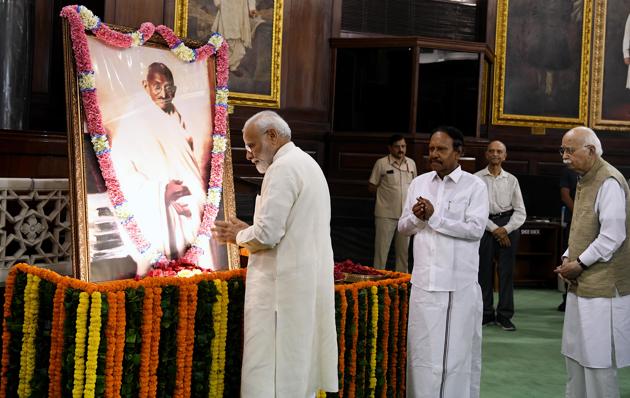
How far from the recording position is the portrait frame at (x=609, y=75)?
11.4 meters

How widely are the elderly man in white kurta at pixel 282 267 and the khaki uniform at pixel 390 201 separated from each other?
206 inches

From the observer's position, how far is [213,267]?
4.44 metres

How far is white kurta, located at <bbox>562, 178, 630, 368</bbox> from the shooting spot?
163 inches

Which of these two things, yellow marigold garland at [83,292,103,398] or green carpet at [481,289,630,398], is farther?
green carpet at [481,289,630,398]

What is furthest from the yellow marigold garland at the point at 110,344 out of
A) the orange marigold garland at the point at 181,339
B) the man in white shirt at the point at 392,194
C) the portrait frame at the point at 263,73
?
the portrait frame at the point at 263,73

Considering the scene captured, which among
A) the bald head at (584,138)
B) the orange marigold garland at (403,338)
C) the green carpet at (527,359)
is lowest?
the green carpet at (527,359)

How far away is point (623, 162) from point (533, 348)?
588 cm

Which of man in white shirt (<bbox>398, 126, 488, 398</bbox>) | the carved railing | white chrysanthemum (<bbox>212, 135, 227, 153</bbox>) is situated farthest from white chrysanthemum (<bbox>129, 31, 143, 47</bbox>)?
man in white shirt (<bbox>398, 126, 488, 398</bbox>)

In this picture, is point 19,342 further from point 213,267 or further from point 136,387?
point 213,267

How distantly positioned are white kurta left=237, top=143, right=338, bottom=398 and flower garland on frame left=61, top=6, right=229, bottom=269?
83 centimetres

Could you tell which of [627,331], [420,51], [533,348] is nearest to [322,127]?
[420,51]

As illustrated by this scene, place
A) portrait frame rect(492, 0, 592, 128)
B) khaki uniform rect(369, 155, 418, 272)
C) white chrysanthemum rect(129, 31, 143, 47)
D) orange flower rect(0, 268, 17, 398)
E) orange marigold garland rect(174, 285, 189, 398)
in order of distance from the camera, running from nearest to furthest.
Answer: orange marigold garland rect(174, 285, 189, 398) < orange flower rect(0, 268, 17, 398) < white chrysanthemum rect(129, 31, 143, 47) < khaki uniform rect(369, 155, 418, 272) < portrait frame rect(492, 0, 592, 128)

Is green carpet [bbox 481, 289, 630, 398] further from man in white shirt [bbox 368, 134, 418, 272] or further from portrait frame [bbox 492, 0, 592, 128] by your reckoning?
portrait frame [bbox 492, 0, 592, 128]

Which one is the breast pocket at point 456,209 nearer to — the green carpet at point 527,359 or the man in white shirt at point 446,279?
the man in white shirt at point 446,279
